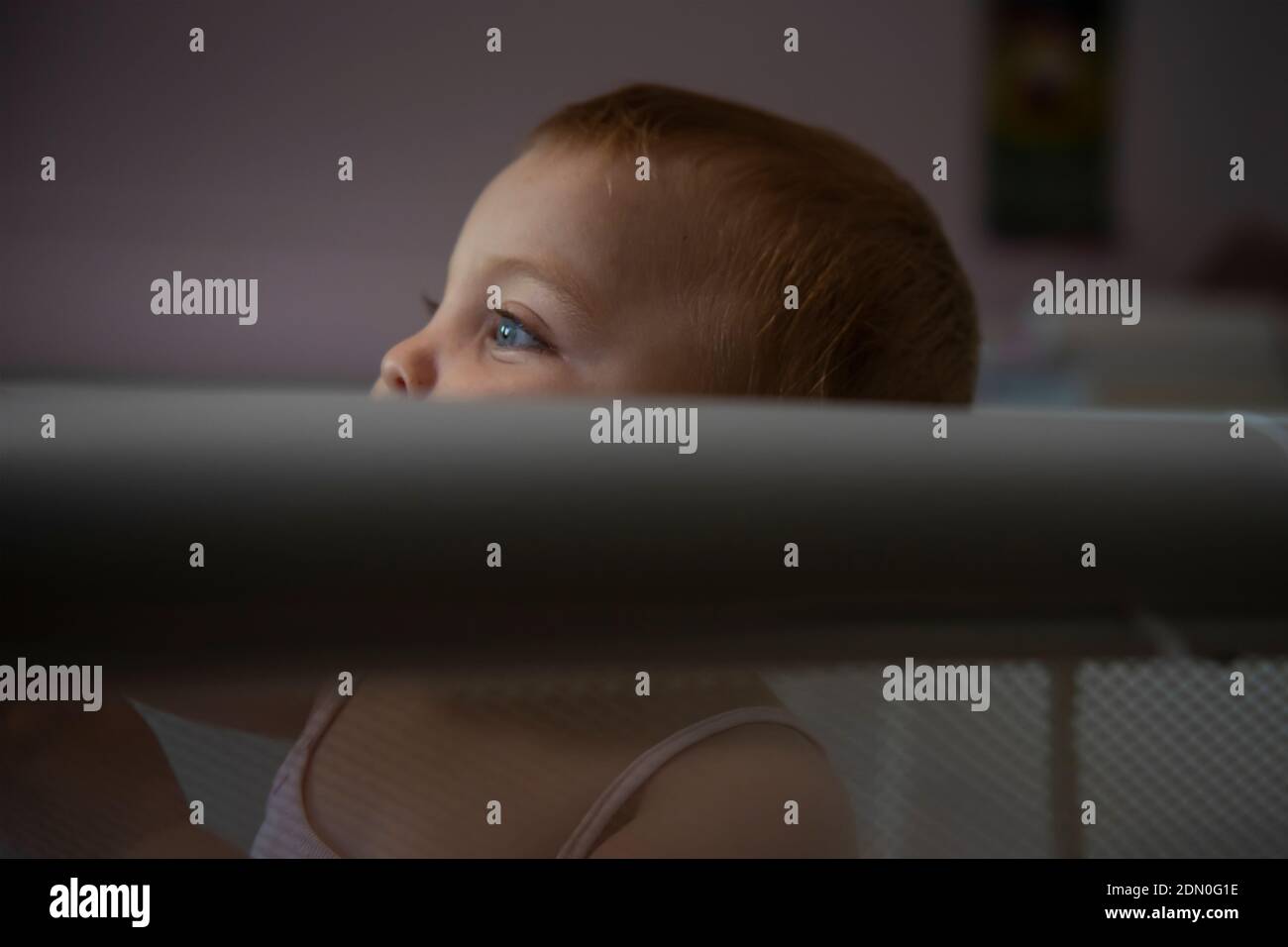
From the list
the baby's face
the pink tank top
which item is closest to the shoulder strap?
the pink tank top

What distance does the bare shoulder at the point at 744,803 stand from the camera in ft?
0.86

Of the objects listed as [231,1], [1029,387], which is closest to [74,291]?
[231,1]

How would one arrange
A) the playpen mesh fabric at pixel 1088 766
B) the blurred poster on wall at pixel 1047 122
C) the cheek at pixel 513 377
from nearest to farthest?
the playpen mesh fabric at pixel 1088 766 → the cheek at pixel 513 377 → the blurred poster on wall at pixel 1047 122

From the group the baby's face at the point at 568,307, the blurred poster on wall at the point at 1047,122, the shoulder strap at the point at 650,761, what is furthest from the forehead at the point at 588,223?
the blurred poster on wall at the point at 1047,122

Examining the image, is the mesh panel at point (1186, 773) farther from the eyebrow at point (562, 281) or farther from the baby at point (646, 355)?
the eyebrow at point (562, 281)

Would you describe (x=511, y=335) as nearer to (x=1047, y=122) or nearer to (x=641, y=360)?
(x=641, y=360)

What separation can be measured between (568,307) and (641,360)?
0.11ft

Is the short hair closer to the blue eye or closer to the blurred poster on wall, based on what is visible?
the blue eye

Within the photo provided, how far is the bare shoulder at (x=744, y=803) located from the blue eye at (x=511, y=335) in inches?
6.1

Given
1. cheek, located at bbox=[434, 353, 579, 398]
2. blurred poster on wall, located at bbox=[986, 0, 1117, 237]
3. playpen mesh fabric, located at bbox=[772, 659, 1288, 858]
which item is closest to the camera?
playpen mesh fabric, located at bbox=[772, 659, 1288, 858]

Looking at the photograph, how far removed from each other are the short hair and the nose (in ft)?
0.33

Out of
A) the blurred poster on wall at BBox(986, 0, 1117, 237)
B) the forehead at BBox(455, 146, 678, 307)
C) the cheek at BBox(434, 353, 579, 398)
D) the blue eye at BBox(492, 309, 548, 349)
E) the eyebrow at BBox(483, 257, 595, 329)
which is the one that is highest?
the blurred poster on wall at BBox(986, 0, 1117, 237)

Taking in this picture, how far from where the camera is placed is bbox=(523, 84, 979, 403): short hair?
0.38m

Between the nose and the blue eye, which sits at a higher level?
the blue eye
